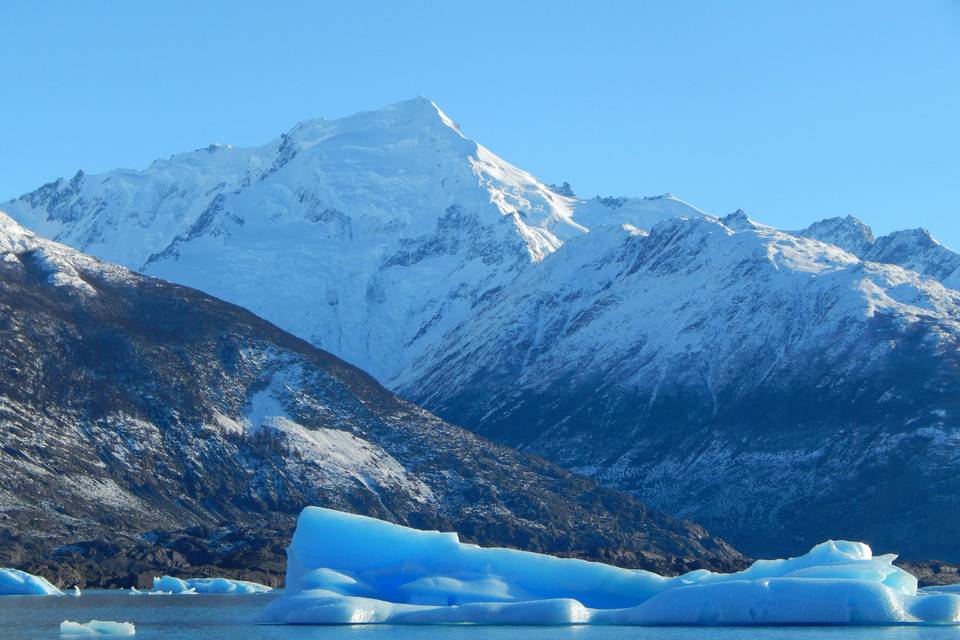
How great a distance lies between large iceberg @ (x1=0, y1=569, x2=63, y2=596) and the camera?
179 metres

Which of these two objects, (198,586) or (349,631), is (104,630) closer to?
(349,631)

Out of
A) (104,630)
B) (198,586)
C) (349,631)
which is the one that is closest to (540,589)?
(349,631)

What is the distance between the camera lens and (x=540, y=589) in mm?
121562

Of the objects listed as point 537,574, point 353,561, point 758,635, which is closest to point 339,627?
point 353,561

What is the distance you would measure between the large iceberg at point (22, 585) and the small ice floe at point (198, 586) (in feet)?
50.8

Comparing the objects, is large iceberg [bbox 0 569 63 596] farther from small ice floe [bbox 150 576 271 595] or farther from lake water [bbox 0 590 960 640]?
lake water [bbox 0 590 960 640]

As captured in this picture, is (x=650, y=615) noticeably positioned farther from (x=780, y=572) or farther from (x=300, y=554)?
(x=300, y=554)

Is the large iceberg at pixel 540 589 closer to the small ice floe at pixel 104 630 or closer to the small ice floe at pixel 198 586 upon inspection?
the small ice floe at pixel 104 630

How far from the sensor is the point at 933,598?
112 meters

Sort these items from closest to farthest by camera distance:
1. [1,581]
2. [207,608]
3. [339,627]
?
[339,627] < [207,608] < [1,581]

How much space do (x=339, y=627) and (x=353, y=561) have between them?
231 inches

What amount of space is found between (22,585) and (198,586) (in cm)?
2187

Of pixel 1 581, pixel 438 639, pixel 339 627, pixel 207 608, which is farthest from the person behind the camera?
pixel 1 581

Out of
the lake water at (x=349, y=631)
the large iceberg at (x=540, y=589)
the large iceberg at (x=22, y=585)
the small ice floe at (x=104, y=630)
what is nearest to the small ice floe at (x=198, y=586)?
the large iceberg at (x=22, y=585)
